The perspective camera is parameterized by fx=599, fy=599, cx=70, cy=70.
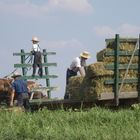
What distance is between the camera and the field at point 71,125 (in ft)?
32.5

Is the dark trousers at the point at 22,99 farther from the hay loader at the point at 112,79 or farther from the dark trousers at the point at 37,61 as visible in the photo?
the dark trousers at the point at 37,61

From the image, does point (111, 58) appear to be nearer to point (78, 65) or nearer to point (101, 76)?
point (101, 76)

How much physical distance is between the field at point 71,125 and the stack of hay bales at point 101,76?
0.90m

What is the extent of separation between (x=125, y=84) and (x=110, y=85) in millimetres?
404

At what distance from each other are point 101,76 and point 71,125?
2.62m

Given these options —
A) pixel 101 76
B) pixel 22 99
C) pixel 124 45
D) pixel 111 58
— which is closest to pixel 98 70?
pixel 101 76

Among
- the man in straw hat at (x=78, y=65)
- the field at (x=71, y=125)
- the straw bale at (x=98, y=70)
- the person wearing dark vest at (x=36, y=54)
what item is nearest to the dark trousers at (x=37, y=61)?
the person wearing dark vest at (x=36, y=54)

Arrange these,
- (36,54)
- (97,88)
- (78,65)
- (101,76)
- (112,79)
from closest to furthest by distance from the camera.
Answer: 1. (97,88)
2. (101,76)
3. (112,79)
4. (78,65)
5. (36,54)

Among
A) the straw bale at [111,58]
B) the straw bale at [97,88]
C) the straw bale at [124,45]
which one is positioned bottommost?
the straw bale at [97,88]

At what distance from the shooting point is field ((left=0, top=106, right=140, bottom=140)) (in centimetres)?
991

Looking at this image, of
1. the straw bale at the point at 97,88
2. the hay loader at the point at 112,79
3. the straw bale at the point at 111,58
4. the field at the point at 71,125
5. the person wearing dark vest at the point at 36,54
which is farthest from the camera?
the person wearing dark vest at the point at 36,54

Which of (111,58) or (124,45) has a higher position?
(124,45)

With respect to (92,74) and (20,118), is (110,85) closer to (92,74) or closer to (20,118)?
(92,74)

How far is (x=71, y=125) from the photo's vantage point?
452 inches
